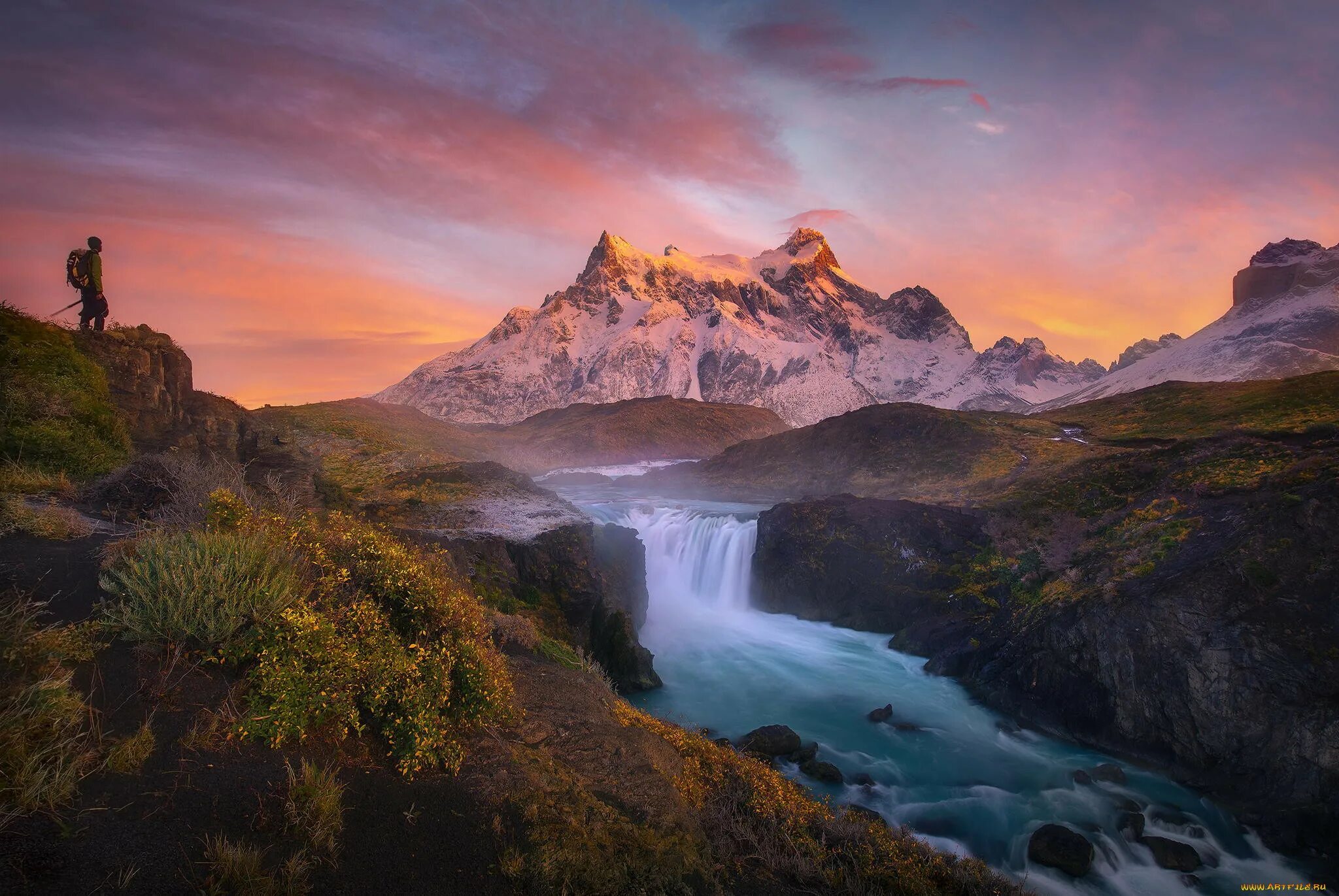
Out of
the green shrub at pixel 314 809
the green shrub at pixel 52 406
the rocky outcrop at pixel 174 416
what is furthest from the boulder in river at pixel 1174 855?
the green shrub at pixel 52 406

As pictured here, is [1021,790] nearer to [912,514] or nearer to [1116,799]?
[1116,799]

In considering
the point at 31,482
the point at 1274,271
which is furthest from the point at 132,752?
the point at 1274,271

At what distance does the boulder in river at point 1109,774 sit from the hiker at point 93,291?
28.8 meters

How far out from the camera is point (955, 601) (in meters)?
24.3

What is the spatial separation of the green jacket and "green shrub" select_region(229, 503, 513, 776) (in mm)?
12752

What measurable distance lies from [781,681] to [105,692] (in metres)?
20.4

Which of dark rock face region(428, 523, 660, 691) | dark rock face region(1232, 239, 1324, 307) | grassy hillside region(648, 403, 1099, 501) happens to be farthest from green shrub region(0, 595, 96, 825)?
dark rock face region(1232, 239, 1324, 307)

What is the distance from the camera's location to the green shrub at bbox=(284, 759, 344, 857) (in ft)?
16.7

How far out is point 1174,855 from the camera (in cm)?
1223

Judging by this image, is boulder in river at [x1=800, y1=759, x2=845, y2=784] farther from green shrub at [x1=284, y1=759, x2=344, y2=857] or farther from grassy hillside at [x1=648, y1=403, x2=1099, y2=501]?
grassy hillside at [x1=648, y1=403, x2=1099, y2=501]

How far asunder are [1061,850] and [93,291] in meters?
26.9

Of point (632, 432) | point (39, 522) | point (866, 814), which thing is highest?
point (632, 432)

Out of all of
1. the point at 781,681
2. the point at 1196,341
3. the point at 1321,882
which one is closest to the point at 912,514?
the point at 781,681

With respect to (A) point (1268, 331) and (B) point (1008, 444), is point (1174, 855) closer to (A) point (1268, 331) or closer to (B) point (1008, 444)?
(B) point (1008, 444)
